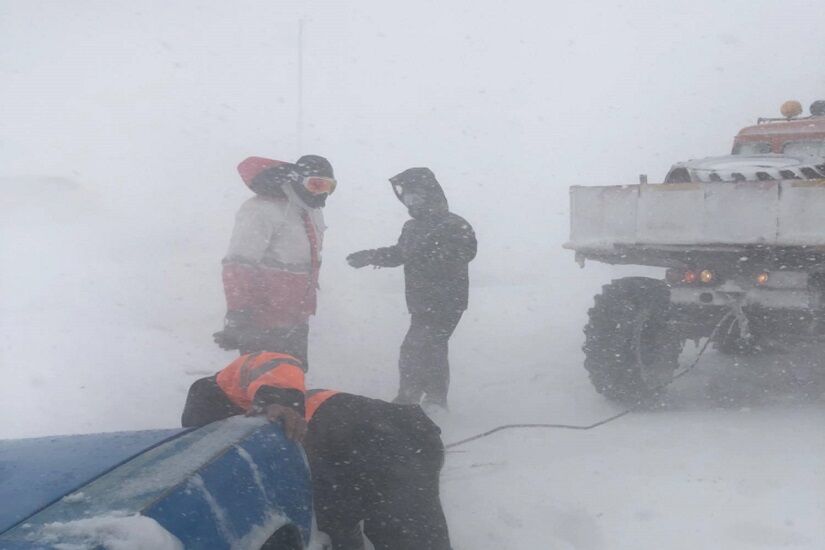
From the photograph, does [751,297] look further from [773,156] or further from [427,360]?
[427,360]

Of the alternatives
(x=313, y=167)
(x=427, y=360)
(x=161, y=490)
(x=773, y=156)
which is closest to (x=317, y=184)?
(x=313, y=167)

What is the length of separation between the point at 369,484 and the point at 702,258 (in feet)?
10.4

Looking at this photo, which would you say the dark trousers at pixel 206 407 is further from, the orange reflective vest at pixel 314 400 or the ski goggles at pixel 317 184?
the ski goggles at pixel 317 184

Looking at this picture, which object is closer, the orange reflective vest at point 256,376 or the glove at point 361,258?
the orange reflective vest at point 256,376

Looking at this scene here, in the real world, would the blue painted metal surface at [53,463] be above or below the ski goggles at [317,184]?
below

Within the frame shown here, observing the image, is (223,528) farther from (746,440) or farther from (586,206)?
(586,206)

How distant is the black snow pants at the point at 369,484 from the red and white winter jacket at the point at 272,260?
5.10 feet

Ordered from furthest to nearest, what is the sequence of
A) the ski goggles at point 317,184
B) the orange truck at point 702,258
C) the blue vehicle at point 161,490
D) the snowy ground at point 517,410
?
the orange truck at point 702,258 < the ski goggles at point 317,184 < the snowy ground at point 517,410 < the blue vehicle at point 161,490

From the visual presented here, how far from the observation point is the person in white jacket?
4.05m

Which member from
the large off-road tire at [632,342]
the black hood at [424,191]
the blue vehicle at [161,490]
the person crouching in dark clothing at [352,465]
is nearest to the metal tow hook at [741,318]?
the large off-road tire at [632,342]

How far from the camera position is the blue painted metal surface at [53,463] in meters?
1.75

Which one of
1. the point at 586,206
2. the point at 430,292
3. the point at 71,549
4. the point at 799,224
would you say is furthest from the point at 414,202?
the point at 71,549

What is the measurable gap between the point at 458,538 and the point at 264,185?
6.65 ft

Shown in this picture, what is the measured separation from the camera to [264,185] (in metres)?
4.13
